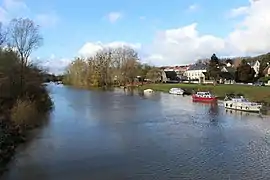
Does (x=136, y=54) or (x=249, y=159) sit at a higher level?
(x=136, y=54)

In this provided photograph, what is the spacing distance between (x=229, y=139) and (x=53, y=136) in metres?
11.6

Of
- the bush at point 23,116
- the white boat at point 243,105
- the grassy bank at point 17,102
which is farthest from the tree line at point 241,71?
the bush at point 23,116

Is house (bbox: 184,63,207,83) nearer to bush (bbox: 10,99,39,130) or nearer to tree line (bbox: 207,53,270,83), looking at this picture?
tree line (bbox: 207,53,270,83)

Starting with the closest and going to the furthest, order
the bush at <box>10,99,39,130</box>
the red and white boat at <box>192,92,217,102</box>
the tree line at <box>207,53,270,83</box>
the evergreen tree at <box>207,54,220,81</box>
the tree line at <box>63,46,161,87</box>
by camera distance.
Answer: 1. the bush at <box>10,99,39,130</box>
2. the red and white boat at <box>192,92,217,102</box>
3. the tree line at <box>207,53,270,83</box>
4. the evergreen tree at <box>207,54,220,81</box>
5. the tree line at <box>63,46,161,87</box>

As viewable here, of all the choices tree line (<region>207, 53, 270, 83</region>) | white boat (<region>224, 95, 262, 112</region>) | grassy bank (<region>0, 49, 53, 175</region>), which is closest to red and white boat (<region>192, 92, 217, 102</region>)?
white boat (<region>224, 95, 262, 112</region>)

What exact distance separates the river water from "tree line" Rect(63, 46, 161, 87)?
2992 inches

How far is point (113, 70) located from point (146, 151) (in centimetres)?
9173

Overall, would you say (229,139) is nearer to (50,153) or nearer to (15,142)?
(50,153)

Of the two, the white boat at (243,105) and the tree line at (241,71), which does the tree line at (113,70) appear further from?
the white boat at (243,105)

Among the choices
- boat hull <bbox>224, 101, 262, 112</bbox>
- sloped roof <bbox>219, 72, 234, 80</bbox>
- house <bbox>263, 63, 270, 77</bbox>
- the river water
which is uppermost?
house <bbox>263, 63, 270, 77</bbox>

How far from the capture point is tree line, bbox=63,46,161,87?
110m

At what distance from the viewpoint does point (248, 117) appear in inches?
1473

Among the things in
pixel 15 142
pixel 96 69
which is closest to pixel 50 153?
pixel 15 142

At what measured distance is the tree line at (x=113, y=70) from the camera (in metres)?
110
